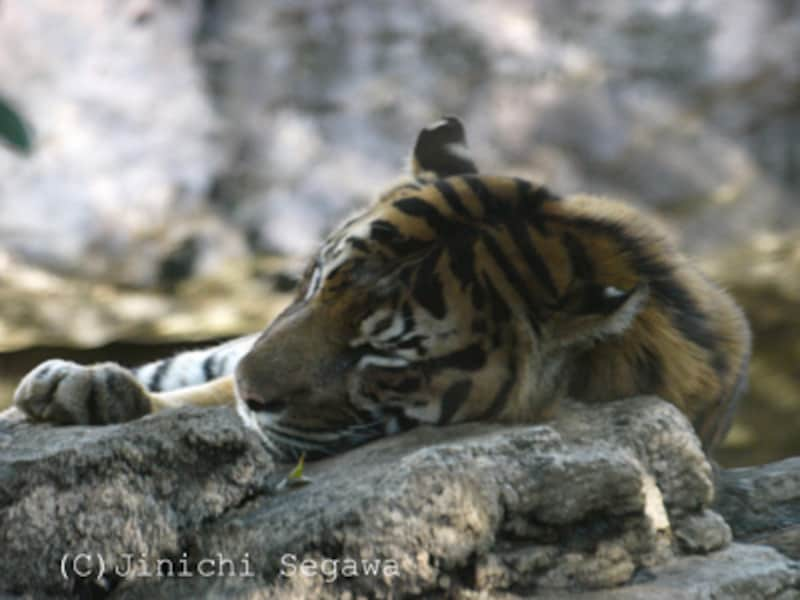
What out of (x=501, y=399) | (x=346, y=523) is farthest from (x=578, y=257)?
(x=346, y=523)

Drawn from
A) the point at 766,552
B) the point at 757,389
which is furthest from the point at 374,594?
the point at 757,389

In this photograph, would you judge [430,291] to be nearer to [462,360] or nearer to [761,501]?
[462,360]

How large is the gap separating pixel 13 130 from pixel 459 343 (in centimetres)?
121

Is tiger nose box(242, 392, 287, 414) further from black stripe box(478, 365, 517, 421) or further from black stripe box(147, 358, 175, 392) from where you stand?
black stripe box(147, 358, 175, 392)

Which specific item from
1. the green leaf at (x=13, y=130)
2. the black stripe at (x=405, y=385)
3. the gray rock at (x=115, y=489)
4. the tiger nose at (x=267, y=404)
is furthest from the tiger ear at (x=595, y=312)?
the green leaf at (x=13, y=130)

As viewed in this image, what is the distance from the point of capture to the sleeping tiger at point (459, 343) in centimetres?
189

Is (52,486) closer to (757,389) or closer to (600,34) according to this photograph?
(600,34)

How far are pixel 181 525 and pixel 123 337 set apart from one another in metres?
2.66

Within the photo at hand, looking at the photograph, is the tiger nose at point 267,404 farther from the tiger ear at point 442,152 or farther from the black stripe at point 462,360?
the tiger ear at point 442,152

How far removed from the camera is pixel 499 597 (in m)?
1.34

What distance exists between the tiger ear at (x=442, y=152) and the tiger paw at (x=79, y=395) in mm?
889

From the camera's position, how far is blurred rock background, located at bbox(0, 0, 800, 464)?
365 cm

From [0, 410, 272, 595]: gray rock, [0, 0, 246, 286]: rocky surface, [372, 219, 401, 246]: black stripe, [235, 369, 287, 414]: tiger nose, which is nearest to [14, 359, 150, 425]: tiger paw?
[235, 369, 287, 414]: tiger nose

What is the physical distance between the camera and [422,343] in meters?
1.92
